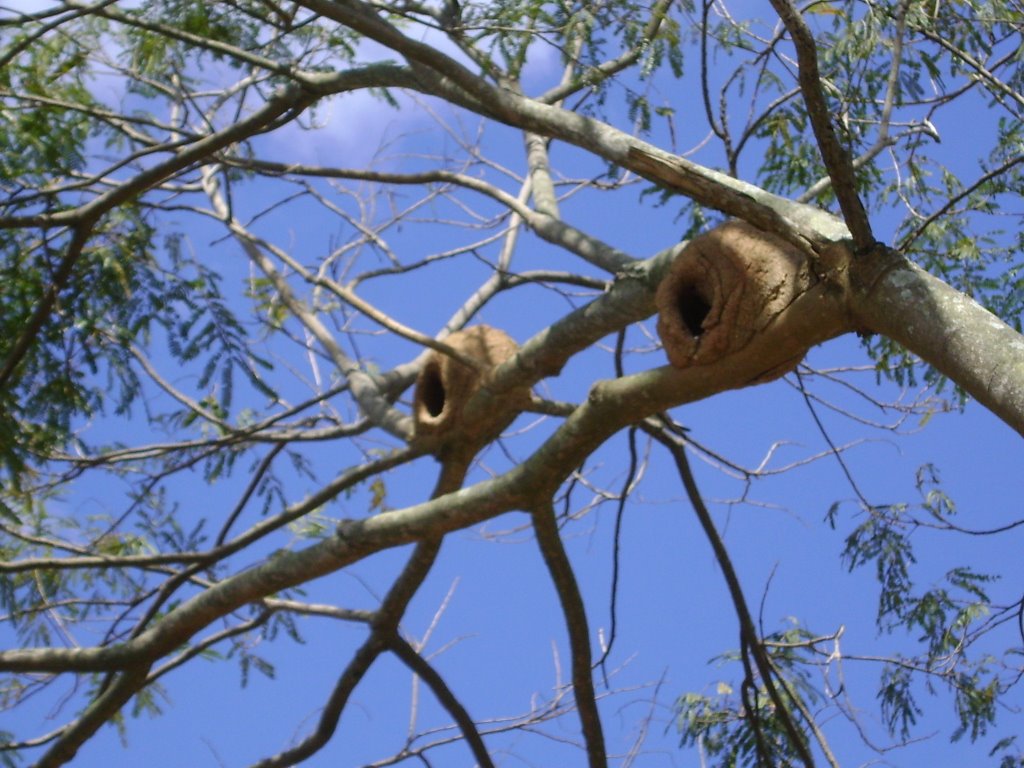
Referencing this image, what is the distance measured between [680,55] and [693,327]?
1.58 meters

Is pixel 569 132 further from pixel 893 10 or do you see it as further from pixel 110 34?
pixel 110 34

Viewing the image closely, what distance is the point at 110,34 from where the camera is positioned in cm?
665

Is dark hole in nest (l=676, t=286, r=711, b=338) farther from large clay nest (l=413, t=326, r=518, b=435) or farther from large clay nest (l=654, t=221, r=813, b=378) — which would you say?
large clay nest (l=413, t=326, r=518, b=435)

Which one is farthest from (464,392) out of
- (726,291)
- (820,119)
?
(820,119)

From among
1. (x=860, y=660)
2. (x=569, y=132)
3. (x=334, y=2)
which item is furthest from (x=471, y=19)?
(x=860, y=660)

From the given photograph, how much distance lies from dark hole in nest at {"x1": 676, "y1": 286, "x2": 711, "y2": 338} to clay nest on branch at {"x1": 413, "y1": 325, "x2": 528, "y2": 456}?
122 cm

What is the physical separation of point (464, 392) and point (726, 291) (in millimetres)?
2047

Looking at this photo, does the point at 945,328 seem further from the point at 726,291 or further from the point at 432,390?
the point at 432,390

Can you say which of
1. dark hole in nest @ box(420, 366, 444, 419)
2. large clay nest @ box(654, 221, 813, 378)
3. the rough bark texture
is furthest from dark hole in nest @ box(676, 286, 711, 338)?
dark hole in nest @ box(420, 366, 444, 419)

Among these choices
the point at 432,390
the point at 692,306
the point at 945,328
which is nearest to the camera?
the point at 945,328

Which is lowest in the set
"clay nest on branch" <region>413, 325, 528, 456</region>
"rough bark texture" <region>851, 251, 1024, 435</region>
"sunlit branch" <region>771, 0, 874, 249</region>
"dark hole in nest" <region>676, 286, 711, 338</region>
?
"rough bark texture" <region>851, 251, 1024, 435</region>

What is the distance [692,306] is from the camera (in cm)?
418

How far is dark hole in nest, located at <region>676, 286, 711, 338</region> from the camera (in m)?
4.12

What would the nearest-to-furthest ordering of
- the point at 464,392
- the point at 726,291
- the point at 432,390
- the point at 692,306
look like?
the point at 726,291
the point at 692,306
the point at 464,392
the point at 432,390
